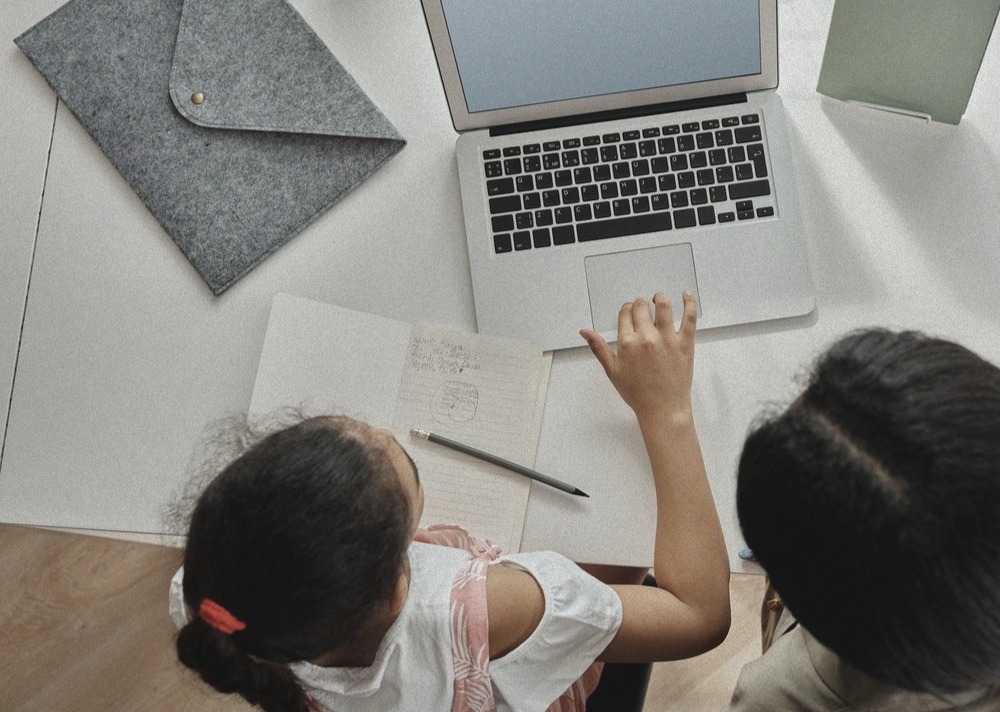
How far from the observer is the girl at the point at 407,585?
0.60 meters

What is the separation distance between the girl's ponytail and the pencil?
21cm

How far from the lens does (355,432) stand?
668 millimetres

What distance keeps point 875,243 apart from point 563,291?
0.27 m

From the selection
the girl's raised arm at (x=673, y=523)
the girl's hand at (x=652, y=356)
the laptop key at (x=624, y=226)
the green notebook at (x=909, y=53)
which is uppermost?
the green notebook at (x=909, y=53)

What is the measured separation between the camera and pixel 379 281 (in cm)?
82

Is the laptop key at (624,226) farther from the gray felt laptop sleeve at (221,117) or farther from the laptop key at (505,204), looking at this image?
the gray felt laptop sleeve at (221,117)

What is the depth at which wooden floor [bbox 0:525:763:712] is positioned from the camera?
4.10 ft

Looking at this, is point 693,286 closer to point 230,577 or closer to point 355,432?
point 355,432

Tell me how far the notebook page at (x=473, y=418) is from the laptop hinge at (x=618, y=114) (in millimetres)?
189

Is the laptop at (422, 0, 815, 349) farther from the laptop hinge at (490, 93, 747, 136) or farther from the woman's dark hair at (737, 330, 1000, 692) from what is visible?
the woman's dark hair at (737, 330, 1000, 692)

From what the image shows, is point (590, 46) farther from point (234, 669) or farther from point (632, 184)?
point (234, 669)

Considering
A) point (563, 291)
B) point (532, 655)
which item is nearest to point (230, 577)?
point (532, 655)

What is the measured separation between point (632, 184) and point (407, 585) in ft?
1.25

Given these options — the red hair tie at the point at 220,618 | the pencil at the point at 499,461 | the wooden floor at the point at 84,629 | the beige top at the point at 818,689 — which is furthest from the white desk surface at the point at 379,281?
the wooden floor at the point at 84,629
